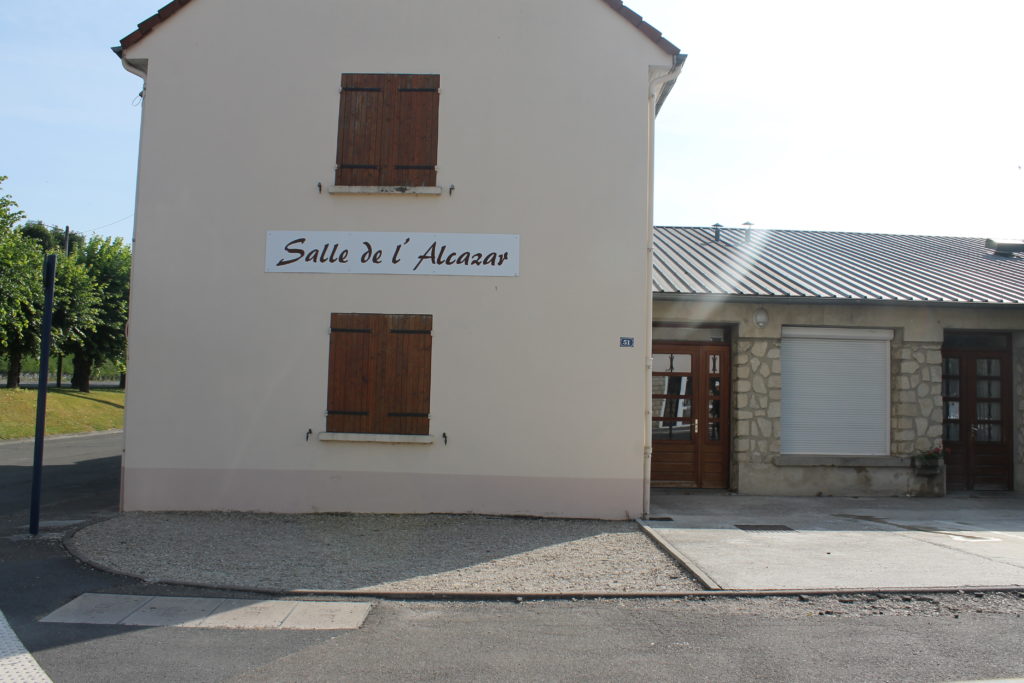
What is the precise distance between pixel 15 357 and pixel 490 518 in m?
28.1

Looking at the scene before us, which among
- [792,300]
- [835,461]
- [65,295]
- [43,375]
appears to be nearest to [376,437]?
[43,375]

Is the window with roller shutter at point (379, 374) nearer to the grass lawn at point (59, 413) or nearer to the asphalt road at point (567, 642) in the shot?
the asphalt road at point (567, 642)

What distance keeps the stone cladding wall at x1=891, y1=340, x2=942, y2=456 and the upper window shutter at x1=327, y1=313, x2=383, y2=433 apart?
7.75 m

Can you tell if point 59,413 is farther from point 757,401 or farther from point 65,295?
point 757,401

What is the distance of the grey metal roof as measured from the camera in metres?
11.1

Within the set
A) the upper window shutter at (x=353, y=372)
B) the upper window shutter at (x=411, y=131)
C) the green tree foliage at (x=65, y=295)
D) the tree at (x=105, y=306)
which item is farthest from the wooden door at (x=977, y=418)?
the tree at (x=105, y=306)

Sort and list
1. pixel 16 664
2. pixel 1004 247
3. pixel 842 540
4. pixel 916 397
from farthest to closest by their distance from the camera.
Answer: pixel 1004 247
pixel 916 397
pixel 842 540
pixel 16 664

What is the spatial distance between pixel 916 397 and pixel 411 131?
8330 mm

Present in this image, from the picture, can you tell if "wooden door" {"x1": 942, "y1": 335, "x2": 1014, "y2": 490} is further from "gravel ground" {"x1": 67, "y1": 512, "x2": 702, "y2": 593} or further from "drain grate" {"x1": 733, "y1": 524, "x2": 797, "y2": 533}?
"gravel ground" {"x1": 67, "y1": 512, "x2": 702, "y2": 593}

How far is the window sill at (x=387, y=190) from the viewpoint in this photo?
29.2ft

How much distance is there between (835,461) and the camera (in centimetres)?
1092

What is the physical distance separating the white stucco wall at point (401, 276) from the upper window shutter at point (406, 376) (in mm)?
142

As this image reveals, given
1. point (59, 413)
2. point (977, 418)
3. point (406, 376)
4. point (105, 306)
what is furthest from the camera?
point (105, 306)

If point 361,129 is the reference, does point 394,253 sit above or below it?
below
